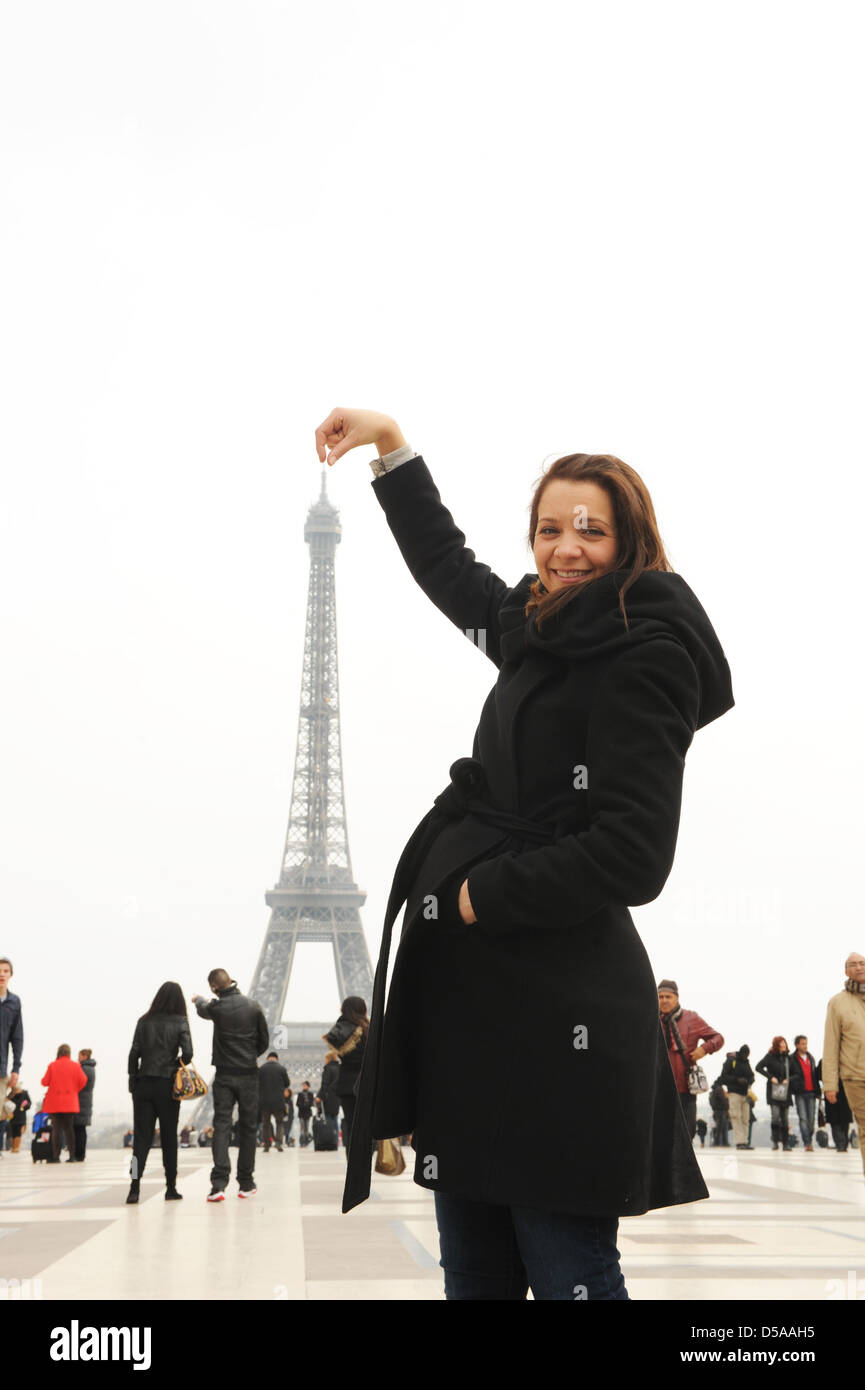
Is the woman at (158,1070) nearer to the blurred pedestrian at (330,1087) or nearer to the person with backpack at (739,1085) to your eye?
the blurred pedestrian at (330,1087)

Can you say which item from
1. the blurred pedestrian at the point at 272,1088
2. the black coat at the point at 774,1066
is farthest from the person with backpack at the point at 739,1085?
the blurred pedestrian at the point at 272,1088

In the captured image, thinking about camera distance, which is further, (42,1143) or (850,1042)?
(42,1143)

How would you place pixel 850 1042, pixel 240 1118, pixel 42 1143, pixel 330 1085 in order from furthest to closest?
pixel 42 1143, pixel 330 1085, pixel 240 1118, pixel 850 1042

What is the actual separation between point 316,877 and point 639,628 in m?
53.5

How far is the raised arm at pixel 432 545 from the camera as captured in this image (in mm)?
2367

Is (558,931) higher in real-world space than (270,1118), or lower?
higher

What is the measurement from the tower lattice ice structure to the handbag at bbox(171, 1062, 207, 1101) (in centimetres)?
3939

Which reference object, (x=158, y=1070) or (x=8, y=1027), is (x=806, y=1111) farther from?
(x=8, y=1027)

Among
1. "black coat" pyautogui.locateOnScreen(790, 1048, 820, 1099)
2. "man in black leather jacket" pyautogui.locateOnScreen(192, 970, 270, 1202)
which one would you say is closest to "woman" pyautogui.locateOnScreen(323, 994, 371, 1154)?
"man in black leather jacket" pyautogui.locateOnScreen(192, 970, 270, 1202)

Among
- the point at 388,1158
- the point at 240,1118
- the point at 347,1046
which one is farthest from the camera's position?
the point at 240,1118

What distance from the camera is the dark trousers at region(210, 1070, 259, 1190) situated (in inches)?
372

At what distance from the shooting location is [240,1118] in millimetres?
10414

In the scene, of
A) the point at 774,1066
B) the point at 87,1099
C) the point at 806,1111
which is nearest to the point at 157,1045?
the point at 87,1099

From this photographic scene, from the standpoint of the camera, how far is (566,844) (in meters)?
1.84
